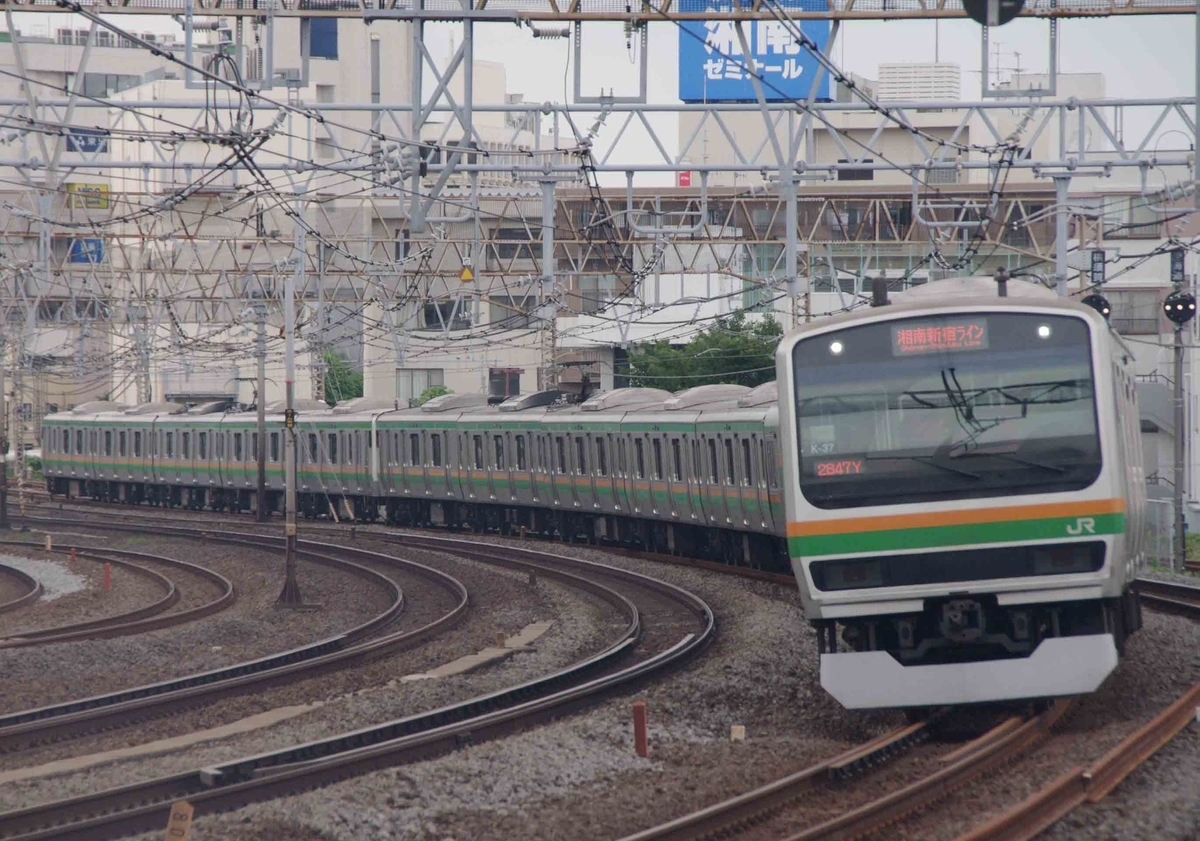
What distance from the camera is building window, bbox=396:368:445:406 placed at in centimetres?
5600

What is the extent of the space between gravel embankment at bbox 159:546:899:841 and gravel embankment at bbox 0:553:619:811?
1.41 m

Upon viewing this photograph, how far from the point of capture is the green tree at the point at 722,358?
39469 mm

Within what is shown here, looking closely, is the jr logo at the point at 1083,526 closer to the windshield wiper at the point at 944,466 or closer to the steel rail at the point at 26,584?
the windshield wiper at the point at 944,466

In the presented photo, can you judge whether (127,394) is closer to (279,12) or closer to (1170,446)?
(1170,446)

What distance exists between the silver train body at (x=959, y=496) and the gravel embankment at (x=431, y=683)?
11.4 feet

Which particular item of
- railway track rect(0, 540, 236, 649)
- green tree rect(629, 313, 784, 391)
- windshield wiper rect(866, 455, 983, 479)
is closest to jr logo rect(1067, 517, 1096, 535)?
windshield wiper rect(866, 455, 983, 479)

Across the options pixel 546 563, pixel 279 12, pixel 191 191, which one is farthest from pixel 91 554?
pixel 279 12

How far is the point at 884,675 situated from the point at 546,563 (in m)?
14.2

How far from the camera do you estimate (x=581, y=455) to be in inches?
1017

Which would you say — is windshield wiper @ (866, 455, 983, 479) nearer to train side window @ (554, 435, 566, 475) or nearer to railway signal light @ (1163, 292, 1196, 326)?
railway signal light @ (1163, 292, 1196, 326)

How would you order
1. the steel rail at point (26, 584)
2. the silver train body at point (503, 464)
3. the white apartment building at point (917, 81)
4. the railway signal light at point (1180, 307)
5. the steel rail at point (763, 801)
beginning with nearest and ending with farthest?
1. the steel rail at point (763, 801)
2. the steel rail at point (26, 584)
3. the railway signal light at point (1180, 307)
4. the silver train body at point (503, 464)
5. the white apartment building at point (917, 81)

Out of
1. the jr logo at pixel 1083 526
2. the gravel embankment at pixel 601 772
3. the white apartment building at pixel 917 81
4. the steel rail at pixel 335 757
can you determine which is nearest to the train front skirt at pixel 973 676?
the gravel embankment at pixel 601 772

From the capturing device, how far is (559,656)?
45.5 ft

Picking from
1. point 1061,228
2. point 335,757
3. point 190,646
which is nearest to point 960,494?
point 335,757
